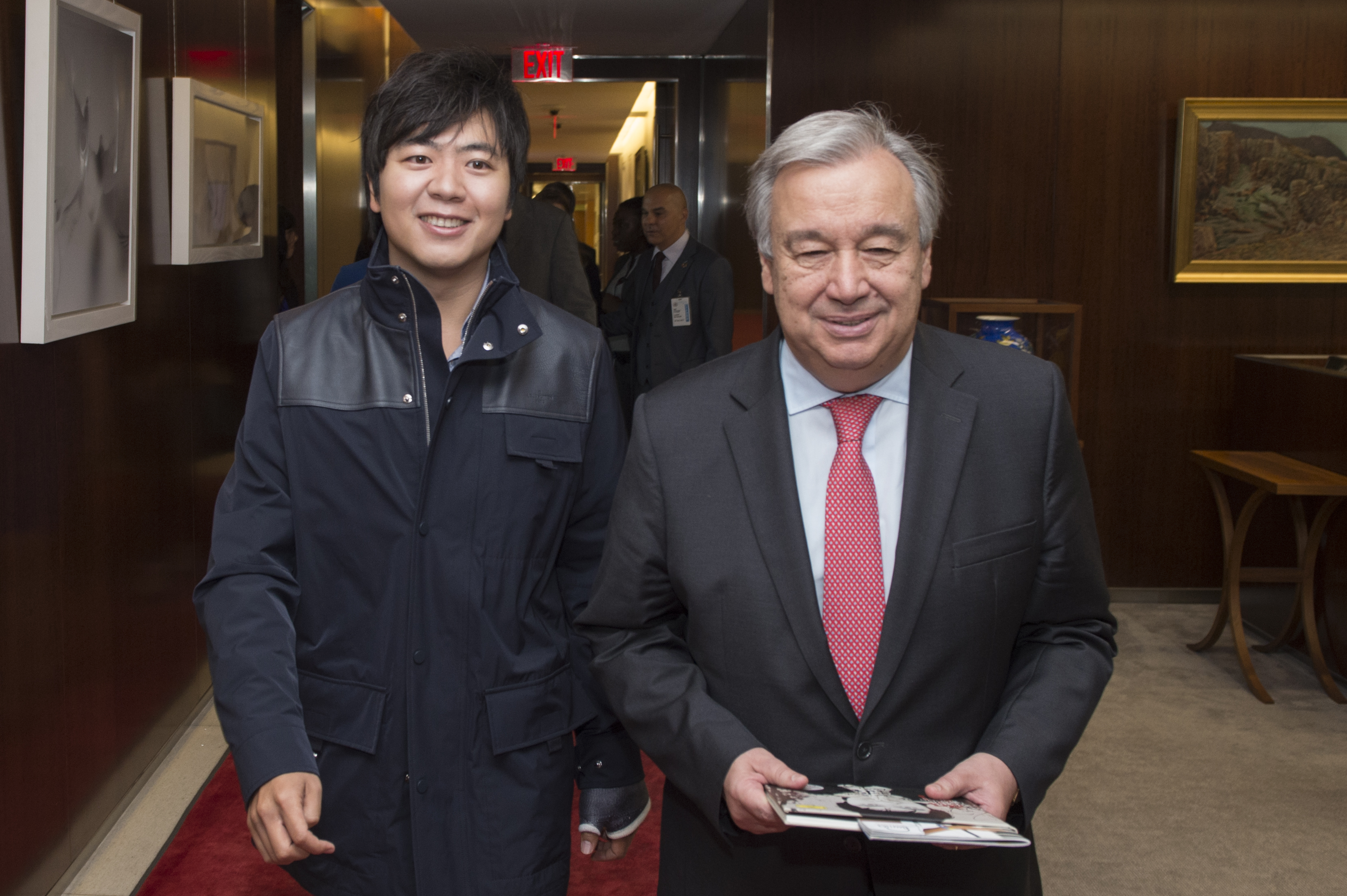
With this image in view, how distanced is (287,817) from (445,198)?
91cm

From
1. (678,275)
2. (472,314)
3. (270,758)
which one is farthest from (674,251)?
(270,758)

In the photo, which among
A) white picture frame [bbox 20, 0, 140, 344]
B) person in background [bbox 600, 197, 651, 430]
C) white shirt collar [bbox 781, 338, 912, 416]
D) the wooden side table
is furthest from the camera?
person in background [bbox 600, 197, 651, 430]

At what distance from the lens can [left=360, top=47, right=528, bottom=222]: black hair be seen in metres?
1.83

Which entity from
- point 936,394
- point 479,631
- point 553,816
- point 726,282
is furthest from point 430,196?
point 726,282

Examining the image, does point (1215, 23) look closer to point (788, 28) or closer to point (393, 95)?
point (788, 28)

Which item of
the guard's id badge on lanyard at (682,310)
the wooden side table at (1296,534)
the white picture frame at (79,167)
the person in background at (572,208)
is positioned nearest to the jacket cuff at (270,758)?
the white picture frame at (79,167)

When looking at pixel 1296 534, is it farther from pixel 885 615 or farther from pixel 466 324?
pixel 466 324

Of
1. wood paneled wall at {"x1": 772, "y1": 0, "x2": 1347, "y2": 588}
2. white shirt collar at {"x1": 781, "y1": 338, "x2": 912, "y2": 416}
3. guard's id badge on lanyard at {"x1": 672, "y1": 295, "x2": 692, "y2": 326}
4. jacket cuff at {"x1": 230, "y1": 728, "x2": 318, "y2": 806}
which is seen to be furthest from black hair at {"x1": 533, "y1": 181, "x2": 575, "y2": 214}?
jacket cuff at {"x1": 230, "y1": 728, "x2": 318, "y2": 806}

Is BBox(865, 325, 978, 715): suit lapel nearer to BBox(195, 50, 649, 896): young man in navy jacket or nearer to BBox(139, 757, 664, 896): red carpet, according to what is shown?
→ BBox(195, 50, 649, 896): young man in navy jacket

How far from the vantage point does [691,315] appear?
21.6ft

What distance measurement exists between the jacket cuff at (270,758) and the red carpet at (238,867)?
1.76 meters

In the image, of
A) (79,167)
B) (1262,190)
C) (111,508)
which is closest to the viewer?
(79,167)

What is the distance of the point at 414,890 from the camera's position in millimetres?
1824

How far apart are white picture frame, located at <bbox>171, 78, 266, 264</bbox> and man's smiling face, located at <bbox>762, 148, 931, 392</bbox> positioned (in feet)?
11.4
